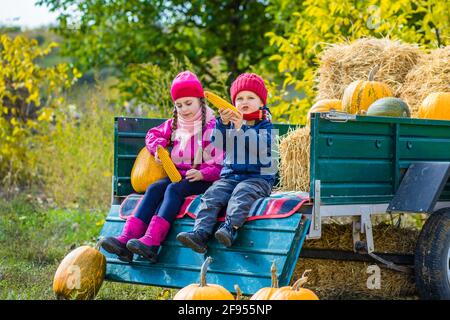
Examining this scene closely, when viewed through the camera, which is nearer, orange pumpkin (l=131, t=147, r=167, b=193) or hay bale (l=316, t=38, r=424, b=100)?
orange pumpkin (l=131, t=147, r=167, b=193)

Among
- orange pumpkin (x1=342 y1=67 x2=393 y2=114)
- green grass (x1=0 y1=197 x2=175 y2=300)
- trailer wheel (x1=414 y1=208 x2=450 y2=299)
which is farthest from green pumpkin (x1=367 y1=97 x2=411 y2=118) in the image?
green grass (x1=0 y1=197 x2=175 y2=300)

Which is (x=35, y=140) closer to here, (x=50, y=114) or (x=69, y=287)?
(x=50, y=114)

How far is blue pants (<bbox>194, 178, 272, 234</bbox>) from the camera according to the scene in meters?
4.85

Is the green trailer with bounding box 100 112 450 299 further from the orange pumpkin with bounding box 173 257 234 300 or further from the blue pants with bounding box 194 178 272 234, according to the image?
the orange pumpkin with bounding box 173 257 234 300

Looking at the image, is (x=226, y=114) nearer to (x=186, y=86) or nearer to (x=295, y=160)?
(x=186, y=86)

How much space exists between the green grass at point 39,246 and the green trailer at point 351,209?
0.54 meters

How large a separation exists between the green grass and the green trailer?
54 centimetres

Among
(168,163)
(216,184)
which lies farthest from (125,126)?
(216,184)

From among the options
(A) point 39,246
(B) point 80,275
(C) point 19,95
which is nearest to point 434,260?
(B) point 80,275

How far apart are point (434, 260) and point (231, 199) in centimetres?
127

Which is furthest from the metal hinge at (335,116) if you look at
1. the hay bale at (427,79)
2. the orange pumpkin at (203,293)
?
the hay bale at (427,79)

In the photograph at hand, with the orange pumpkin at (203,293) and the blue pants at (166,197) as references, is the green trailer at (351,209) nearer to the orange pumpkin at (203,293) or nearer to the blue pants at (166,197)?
the blue pants at (166,197)

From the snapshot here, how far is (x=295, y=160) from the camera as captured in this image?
542 cm

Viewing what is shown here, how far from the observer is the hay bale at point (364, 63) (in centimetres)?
718
